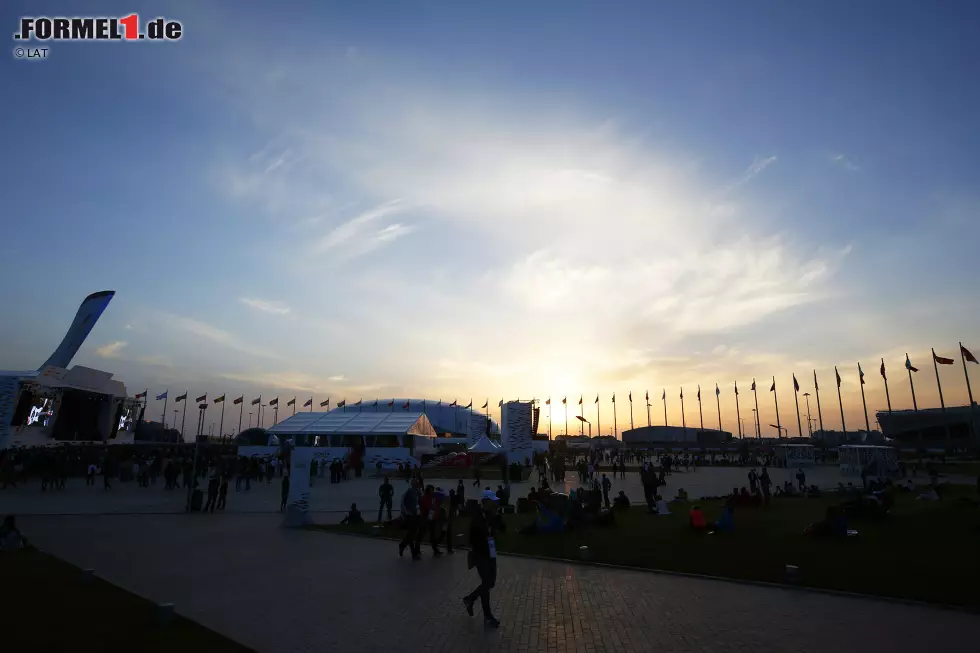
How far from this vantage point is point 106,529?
637 inches

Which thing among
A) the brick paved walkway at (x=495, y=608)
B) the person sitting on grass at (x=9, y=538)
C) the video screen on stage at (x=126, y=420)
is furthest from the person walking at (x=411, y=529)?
the video screen on stage at (x=126, y=420)

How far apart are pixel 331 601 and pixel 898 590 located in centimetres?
928

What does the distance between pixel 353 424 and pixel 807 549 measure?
166 feet

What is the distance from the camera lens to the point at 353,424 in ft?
189

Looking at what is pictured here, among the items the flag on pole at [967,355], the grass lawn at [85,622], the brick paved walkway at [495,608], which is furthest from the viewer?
the flag on pole at [967,355]

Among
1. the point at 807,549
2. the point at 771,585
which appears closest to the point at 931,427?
the point at 807,549

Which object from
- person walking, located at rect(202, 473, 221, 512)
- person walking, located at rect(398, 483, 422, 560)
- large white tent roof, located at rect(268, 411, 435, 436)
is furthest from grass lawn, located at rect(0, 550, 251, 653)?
large white tent roof, located at rect(268, 411, 435, 436)

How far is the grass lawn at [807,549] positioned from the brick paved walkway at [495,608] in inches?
35.9

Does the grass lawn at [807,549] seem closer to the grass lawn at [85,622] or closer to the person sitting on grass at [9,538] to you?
the person sitting on grass at [9,538]

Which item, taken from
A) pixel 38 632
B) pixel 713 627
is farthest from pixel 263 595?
pixel 713 627

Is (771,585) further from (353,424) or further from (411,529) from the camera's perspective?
(353,424)

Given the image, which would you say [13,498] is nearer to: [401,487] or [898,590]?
[401,487]

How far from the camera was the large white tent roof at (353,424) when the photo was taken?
5562 centimetres

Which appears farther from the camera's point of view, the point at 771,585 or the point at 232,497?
the point at 232,497
